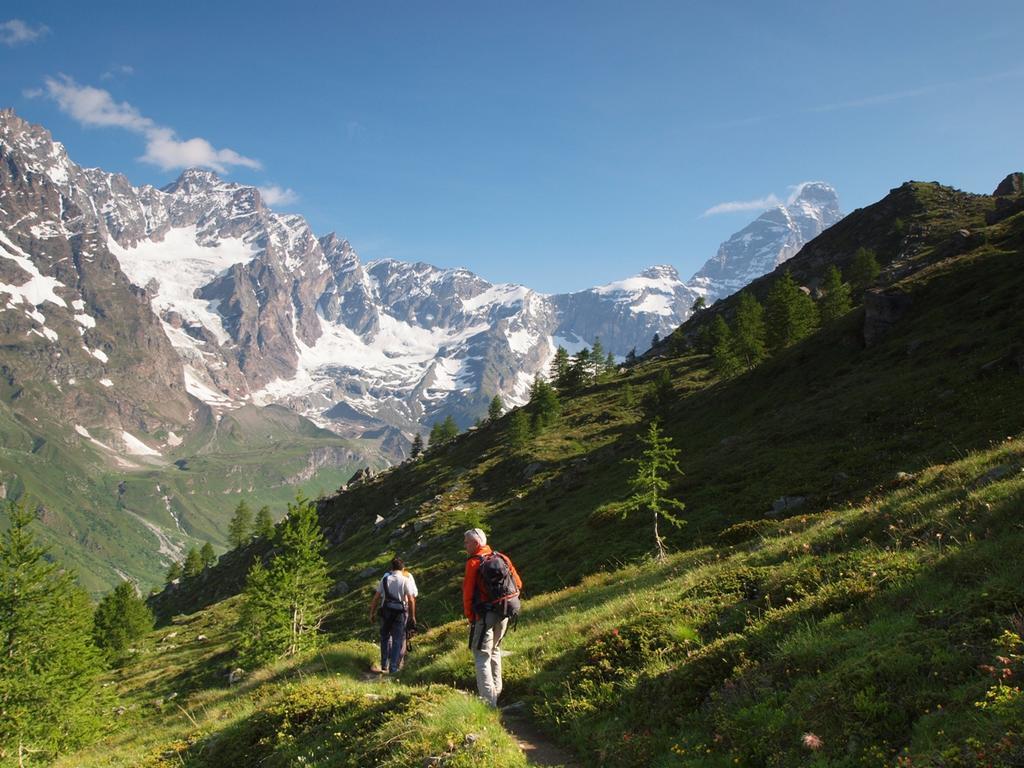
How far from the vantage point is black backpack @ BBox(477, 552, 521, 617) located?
36.6 feet

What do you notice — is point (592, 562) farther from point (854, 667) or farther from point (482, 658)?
point (854, 667)

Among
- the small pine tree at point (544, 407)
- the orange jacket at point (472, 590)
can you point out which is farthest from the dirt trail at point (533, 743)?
the small pine tree at point (544, 407)

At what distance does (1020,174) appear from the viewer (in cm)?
12112

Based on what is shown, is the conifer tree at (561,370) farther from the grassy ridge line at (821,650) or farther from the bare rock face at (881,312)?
the grassy ridge line at (821,650)

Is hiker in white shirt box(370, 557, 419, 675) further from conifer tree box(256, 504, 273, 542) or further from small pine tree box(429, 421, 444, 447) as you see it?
conifer tree box(256, 504, 273, 542)

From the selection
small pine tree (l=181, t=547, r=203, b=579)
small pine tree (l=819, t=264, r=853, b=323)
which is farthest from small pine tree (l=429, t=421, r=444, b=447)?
small pine tree (l=819, t=264, r=853, b=323)

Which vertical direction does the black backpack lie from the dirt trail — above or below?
above

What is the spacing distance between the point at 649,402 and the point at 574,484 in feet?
102

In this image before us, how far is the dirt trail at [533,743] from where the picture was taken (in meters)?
8.18

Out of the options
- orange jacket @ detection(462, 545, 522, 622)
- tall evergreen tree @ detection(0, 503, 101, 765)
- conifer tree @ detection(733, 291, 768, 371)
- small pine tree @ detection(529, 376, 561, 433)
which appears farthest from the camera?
small pine tree @ detection(529, 376, 561, 433)

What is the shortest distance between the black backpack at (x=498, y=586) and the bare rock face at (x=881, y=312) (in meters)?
47.3

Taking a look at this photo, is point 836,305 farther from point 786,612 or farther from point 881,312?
point 786,612

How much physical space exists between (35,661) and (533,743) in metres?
25.7

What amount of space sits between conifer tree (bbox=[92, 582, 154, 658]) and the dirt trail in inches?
3354
